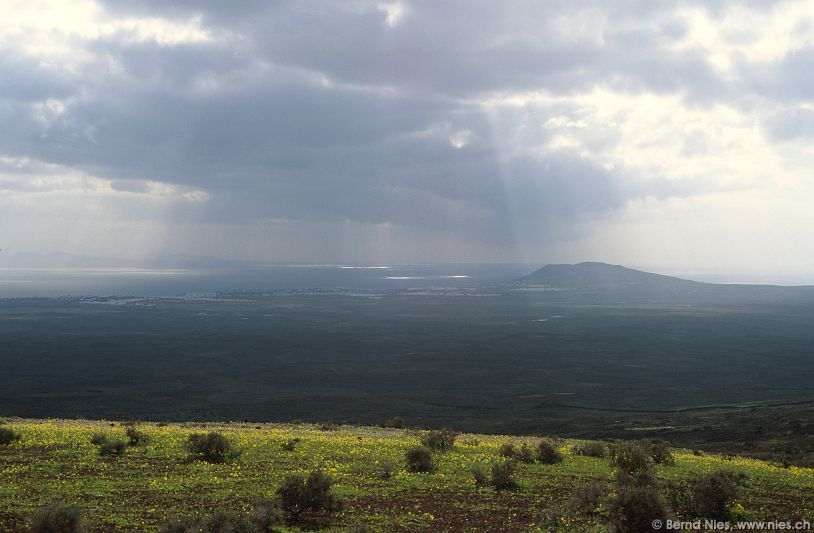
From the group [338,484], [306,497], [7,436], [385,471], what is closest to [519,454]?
[385,471]

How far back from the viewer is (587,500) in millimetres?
13938

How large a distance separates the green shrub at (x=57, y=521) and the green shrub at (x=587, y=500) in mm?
10370

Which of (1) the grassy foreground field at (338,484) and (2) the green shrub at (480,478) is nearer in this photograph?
(1) the grassy foreground field at (338,484)

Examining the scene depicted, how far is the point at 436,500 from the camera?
15016mm

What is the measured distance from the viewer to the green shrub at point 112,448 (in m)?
19.0

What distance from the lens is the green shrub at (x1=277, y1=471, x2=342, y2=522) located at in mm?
13102

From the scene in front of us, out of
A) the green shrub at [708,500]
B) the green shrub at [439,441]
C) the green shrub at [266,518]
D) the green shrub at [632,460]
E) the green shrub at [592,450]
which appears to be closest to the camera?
the green shrub at [266,518]

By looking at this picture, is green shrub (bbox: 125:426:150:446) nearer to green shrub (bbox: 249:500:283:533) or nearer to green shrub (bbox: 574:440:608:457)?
green shrub (bbox: 249:500:283:533)

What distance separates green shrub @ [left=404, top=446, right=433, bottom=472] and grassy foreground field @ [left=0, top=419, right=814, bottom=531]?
411 millimetres

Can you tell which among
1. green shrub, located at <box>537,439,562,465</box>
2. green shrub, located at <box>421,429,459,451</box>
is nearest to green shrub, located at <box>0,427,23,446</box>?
green shrub, located at <box>421,429,459,451</box>

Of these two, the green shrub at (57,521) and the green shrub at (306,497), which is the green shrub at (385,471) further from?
the green shrub at (57,521)

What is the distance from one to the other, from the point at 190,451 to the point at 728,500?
16150 mm

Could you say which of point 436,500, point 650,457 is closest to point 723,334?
point 650,457

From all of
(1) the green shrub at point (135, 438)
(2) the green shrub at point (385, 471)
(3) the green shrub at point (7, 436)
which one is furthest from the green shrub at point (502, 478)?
(3) the green shrub at point (7, 436)
